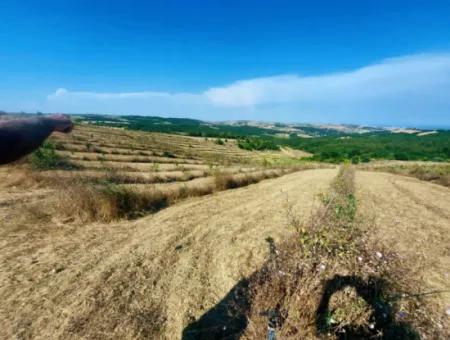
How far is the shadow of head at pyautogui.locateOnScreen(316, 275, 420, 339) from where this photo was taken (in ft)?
10.3

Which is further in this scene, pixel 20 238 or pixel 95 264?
pixel 20 238

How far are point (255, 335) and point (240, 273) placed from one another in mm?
1551

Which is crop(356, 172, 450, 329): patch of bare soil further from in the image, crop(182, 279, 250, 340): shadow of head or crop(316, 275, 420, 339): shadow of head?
crop(182, 279, 250, 340): shadow of head

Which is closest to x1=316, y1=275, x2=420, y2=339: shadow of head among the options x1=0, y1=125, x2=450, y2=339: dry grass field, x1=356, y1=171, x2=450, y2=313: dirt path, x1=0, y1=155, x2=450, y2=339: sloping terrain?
x1=0, y1=125, x2=450, y2=339: dry grass field

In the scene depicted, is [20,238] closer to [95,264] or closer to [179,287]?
[95,264]

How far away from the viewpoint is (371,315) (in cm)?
331

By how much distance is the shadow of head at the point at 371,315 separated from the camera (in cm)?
312

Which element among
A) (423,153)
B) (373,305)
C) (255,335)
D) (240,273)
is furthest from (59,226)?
(423,153)

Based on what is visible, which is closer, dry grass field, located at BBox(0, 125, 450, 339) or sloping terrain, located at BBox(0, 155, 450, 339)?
dry grass field, located at BBox(0, 125, 450, 339)

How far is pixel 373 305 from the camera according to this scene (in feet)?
10.9

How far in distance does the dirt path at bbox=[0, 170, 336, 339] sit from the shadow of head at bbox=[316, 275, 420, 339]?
1.41 metres

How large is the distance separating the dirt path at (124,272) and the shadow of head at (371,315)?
55.5 inches

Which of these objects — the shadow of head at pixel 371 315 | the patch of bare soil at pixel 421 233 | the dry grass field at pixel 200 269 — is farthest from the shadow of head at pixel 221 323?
the patch of bare soil at pixel 421 233

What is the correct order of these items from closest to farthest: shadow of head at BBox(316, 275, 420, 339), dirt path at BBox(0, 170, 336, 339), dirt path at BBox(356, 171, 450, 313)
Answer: shadow of head at BBox(316, 275, 420, 339)
dirt path at BBox(0, 170, 336, 339)
dirt path at BBox(356, 171, 450, 313)
